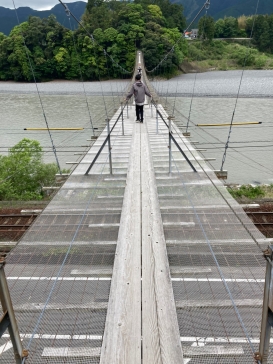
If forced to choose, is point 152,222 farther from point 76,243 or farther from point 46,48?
point 46,48

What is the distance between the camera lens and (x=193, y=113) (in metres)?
13.7

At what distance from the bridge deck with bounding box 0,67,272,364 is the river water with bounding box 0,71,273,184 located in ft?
16.7

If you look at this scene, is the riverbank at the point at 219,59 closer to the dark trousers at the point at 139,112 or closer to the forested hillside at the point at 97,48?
the forested hillside at the point at 97,48

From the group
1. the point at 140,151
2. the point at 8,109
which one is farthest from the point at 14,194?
the point at 8,109

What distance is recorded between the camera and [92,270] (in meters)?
1.57

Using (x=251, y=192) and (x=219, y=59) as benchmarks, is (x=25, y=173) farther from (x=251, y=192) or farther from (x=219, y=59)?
(x=219, y=59)

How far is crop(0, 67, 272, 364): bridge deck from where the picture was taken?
1158 millimetres

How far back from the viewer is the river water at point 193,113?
919 cm

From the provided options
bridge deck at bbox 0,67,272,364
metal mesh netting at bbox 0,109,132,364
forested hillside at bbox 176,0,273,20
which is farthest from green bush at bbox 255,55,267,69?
forested hillside at bbox 176,0,273,20

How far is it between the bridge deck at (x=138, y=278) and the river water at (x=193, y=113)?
5.10 m

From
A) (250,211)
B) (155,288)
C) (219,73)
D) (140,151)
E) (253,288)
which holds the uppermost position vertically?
(155,288)

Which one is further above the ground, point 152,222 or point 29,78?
point 152,222

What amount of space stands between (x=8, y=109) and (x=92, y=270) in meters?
15.5

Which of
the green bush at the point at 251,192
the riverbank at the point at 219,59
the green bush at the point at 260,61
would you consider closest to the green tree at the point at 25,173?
the green bush at the point at 251,192
